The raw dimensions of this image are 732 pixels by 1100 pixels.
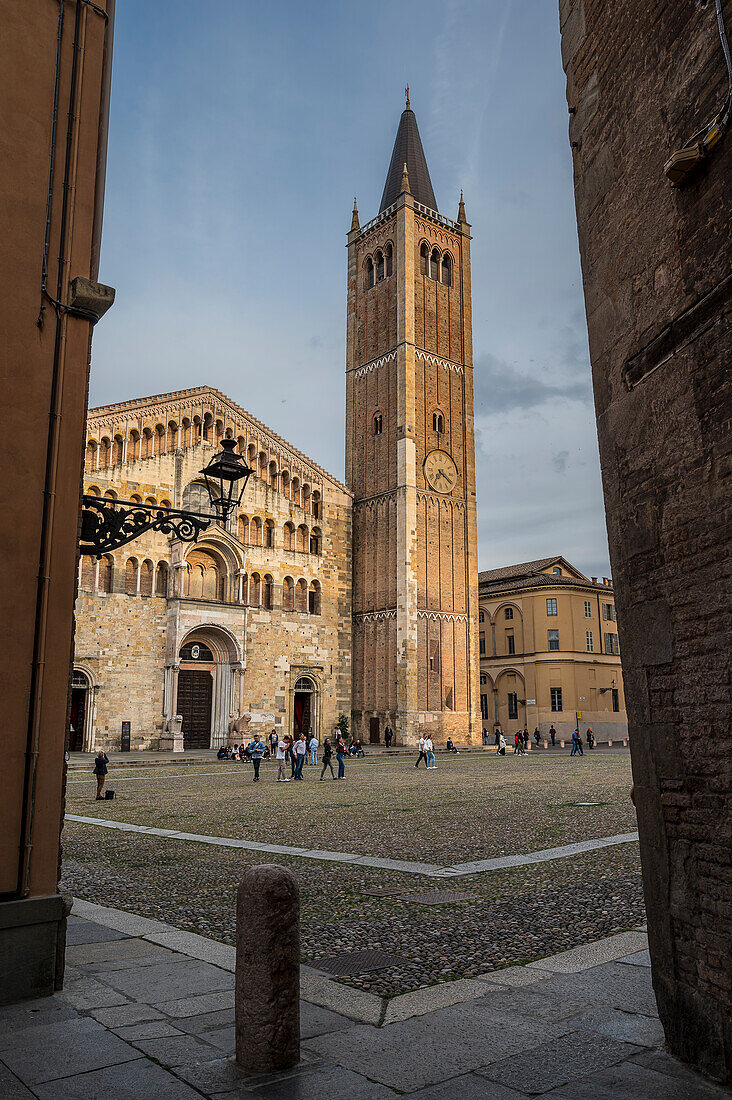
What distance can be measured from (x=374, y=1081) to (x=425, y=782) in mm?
18332

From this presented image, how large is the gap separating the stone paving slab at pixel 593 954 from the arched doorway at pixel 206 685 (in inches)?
1202

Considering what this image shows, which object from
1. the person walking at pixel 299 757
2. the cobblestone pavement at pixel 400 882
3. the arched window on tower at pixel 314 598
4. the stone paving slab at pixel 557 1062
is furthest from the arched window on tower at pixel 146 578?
A: the stone paving slab at pixel 557 1062

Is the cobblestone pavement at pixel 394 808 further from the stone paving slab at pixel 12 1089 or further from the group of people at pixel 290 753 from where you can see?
the stone paving slab at pixel 12 1089

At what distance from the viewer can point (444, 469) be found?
44.5m

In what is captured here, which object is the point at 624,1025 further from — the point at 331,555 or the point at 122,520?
the point at 331,555

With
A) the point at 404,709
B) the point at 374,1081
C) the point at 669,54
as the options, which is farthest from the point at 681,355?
the point at 404,709

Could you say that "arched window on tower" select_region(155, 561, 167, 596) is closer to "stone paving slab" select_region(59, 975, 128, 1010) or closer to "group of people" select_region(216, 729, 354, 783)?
"group of people" select_region(216, 729, 354, 783)

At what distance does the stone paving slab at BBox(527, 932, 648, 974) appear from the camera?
5227 millimetres

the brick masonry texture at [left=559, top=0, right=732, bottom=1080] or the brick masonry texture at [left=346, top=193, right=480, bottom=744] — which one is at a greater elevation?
the brick masonry texture at [left=346, top=193, right=480, bottom=744]

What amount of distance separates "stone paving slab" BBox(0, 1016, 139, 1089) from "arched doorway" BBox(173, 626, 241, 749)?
1233 inches

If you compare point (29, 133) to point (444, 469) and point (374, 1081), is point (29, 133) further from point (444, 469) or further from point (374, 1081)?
point (444, 469)

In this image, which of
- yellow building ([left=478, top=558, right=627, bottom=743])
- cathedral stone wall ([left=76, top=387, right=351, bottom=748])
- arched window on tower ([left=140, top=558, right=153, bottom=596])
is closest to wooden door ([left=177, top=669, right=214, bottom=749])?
cathedral stone wall ([left=76, top=387, right=351, bottom=748])

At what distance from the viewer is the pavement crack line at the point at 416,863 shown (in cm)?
880

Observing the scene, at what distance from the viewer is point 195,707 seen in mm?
35531
